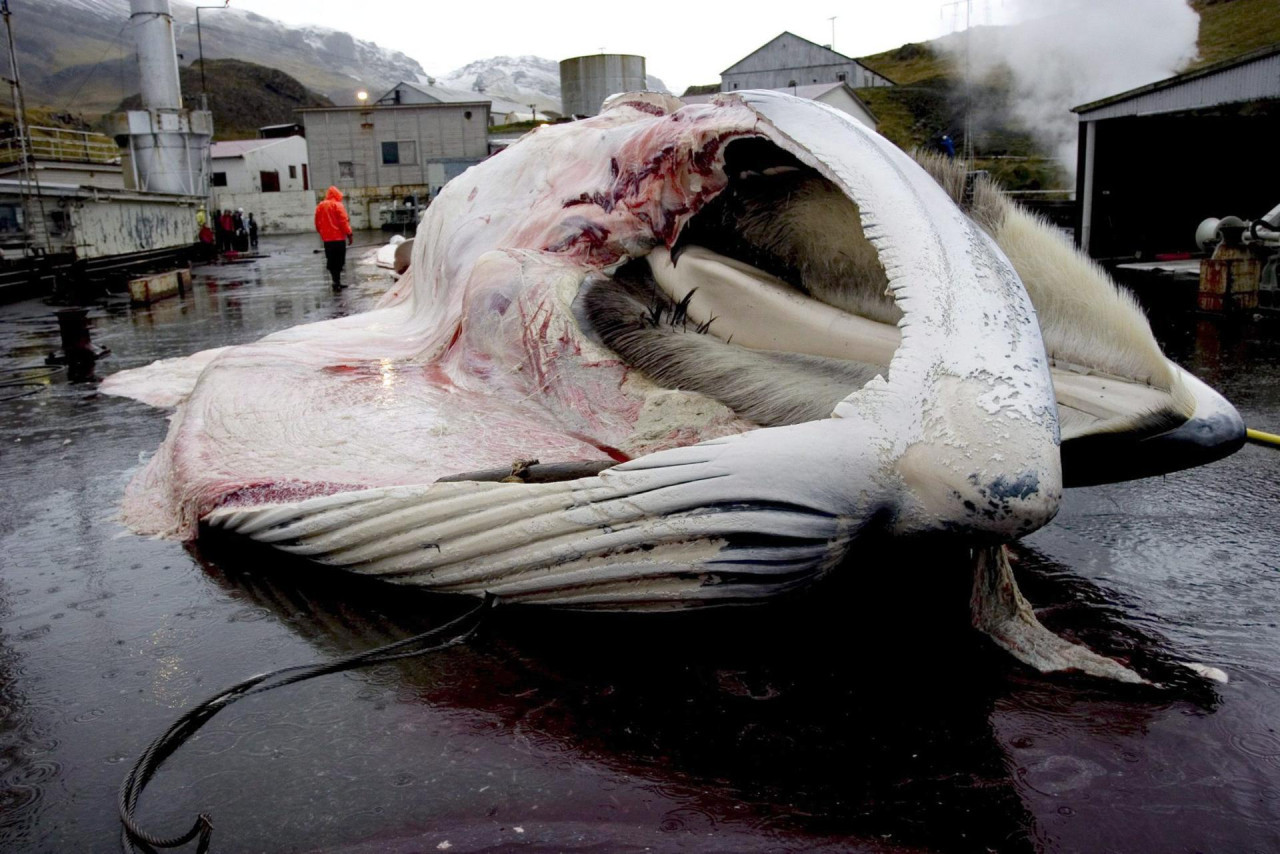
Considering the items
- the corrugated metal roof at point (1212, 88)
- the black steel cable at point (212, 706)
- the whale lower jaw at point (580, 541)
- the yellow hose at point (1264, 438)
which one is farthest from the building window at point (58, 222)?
the corrugated metal roof at point (1212, 88)

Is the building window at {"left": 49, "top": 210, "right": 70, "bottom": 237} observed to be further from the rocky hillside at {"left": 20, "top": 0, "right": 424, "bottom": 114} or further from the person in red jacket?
the rocky hillside at {"left": 20, "top": 0, "right": 424, "bottom": 114}

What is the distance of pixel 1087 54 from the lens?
198 ft

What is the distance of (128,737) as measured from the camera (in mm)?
1884

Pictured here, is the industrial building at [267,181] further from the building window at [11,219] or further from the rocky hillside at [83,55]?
the rocky hillside at [83,55]

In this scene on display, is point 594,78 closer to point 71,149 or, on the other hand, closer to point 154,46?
point 154,46

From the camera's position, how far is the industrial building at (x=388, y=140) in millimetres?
47781

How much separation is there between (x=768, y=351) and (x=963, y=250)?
0.93 metres

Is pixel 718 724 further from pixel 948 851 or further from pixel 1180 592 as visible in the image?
pixel 1180 592

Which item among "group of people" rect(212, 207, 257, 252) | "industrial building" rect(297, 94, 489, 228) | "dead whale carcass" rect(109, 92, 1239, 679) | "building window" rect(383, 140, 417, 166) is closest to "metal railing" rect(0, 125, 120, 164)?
"group of people" rect(212, 207, 257, 252)

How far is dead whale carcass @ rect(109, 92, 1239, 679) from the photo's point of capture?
193 centimetres

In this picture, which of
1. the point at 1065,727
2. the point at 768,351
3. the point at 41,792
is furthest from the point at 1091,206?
the point at 41,792

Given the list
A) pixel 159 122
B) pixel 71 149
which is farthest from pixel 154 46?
pixel 71 149

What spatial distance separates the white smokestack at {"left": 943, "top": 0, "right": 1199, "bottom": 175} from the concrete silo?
28106 millimetres

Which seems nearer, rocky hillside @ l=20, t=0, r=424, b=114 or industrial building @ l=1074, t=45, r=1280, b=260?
industrial building @ l=1074, t=45, r=1280, b=260
